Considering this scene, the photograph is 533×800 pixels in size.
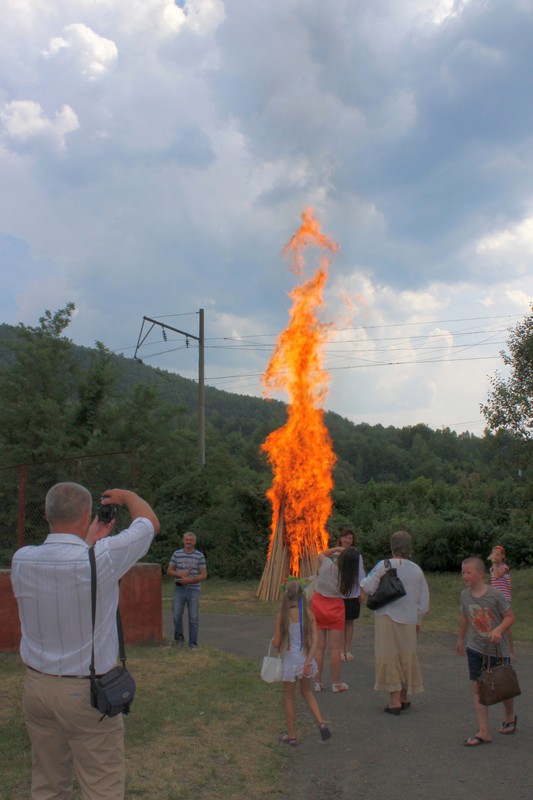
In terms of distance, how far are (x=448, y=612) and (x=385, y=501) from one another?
1233 cm

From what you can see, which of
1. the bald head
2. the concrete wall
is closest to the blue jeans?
the concrete wall

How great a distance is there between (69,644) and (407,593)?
4.51m

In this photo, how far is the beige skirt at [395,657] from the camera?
267 inches

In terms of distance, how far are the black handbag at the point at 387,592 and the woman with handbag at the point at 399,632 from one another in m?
0.02

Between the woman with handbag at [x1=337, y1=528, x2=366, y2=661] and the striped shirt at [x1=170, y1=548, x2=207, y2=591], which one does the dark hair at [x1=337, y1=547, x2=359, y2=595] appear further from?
the striped shirt at [x1=170, y1=548, x2=207, y2=591]

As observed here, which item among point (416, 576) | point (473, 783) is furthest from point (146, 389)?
point (473, 783)

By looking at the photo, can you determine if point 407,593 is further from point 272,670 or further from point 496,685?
point 272,670

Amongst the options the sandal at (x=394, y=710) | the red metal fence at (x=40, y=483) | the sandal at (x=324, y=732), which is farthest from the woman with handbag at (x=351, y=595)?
the red metal fence at (x=40, y=483)

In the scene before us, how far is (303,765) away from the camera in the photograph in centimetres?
550

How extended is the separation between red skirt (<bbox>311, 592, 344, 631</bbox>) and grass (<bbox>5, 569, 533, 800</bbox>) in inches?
36.7

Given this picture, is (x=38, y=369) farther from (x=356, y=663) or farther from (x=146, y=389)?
(x=356, y=663)

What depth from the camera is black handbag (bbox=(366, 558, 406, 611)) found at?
6801mm

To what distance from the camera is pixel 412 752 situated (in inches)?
225

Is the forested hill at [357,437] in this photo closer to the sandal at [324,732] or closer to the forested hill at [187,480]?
the forested hill at [187,480]
